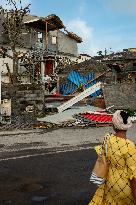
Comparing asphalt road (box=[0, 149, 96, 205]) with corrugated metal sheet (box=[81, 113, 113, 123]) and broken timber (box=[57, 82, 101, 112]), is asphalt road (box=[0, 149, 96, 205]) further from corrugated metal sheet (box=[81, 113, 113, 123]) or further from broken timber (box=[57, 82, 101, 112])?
broken timber (box=[57, 82, 101, 112])

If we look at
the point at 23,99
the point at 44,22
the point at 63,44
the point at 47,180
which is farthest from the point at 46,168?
the point at 63,44

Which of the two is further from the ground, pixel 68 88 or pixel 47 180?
pixel 68 88

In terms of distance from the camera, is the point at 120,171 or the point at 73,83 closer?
the point at 120,171

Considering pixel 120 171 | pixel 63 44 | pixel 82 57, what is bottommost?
pixel 120 171

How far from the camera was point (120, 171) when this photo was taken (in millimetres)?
4586

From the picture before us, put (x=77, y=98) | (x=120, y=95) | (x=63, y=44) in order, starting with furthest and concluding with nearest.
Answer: (x=63, y=44) → (x=120, y=95) → (x=77, y=98)

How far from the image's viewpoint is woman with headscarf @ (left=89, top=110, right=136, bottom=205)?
4531mm

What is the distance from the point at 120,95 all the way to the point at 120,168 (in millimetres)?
25132

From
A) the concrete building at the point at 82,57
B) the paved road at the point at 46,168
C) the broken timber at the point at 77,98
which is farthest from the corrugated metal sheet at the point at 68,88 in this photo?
the concrete building at the point at 82,57

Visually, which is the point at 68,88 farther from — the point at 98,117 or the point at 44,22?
the point at 98,117

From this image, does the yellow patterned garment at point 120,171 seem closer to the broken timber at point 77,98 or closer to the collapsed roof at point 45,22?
the broken timber at point 77,98

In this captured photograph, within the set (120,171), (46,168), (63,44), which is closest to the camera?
(120,171)

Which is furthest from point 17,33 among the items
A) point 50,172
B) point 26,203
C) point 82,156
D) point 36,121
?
point 26,203

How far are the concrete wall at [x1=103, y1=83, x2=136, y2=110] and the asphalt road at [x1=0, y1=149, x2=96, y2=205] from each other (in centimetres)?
1571
